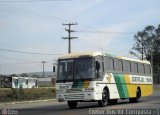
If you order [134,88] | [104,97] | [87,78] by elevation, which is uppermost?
[87,78]

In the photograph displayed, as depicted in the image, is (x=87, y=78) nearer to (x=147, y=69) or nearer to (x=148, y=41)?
(x=147, y=69)

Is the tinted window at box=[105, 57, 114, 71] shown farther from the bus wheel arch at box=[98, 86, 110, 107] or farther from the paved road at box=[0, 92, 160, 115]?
the paved road at box=[0, 92, 160, 115]

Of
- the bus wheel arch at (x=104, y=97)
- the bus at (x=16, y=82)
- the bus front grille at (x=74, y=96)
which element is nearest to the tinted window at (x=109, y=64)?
the bus wheel arch at (x=104, y=97)

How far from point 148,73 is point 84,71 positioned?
1171 centimetres

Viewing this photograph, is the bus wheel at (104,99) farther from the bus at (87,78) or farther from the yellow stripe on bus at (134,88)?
the yellow stripe on bus at (134,88)

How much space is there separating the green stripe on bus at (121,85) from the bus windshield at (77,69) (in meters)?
3.54

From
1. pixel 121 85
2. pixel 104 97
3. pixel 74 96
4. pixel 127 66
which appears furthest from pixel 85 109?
pixel 127 66

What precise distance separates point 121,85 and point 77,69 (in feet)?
16.6

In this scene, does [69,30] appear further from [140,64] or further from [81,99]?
[81,99]

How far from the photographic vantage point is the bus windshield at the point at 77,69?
1087 inches

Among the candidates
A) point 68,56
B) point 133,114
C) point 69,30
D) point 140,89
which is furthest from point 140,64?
point 69,30

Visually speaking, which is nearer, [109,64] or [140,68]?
[109,64]

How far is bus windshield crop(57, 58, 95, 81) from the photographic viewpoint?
2761 centimetres

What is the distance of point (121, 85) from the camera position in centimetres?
3175
